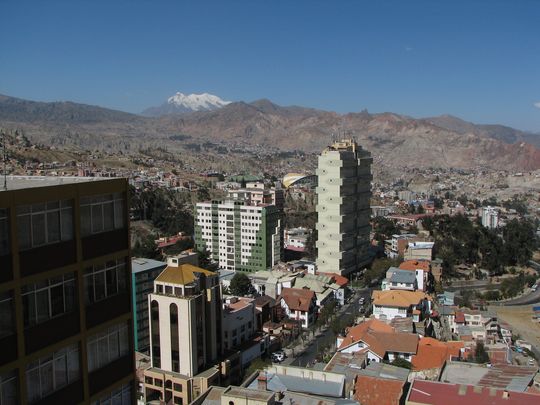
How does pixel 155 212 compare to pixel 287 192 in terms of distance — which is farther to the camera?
pixel 287 192

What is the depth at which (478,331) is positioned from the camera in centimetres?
1393

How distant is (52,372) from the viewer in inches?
112

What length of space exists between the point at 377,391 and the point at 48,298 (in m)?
6.59

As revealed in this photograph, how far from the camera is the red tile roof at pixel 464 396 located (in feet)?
24.7

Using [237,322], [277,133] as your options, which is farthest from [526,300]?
[277,133]

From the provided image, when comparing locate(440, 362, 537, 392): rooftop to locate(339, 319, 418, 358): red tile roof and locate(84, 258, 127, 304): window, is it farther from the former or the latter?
locate(84, 258, 127, 304): window

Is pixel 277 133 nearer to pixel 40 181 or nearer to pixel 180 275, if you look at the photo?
pixel 180 275

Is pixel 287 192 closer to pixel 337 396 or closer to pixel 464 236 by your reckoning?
pixel 464 236

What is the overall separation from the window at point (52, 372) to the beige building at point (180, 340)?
24.7 feet

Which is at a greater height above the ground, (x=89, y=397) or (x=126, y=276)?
(x=126, y=276)

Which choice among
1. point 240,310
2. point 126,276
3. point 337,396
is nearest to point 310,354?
point 240,310

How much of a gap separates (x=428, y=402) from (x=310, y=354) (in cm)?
574

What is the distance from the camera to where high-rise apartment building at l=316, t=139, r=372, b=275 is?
1959 cm

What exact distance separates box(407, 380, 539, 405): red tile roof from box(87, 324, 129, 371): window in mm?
5377
